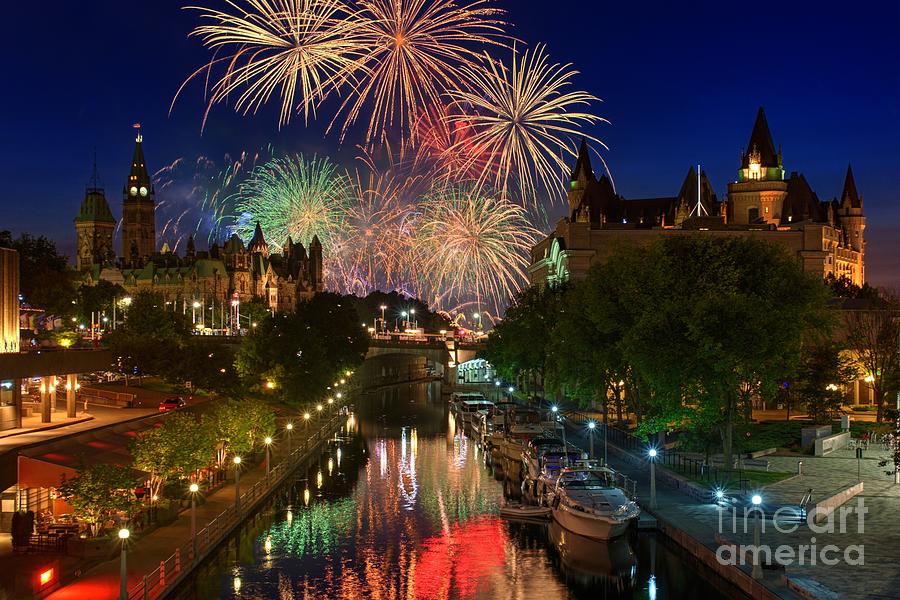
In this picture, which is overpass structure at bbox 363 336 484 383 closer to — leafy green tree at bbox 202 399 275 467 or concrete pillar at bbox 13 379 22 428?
leafy green tree at bbox 202 399 275 467

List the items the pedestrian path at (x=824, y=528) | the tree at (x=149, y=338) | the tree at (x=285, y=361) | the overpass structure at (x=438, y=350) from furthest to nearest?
the overpass structure at (x=438, y=350) < the tree at (x=285, y=361) < the tree at (x=149, y=338) < the pedestrian path at (x=824, y=528)

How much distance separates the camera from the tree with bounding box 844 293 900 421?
7594 cm

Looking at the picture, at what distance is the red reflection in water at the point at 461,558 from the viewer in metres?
37.8

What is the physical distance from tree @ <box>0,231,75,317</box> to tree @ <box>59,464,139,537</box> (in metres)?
66.1

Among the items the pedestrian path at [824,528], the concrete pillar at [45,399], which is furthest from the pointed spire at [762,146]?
the concrete pillar at [45,399]

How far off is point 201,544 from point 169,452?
21.8 feet

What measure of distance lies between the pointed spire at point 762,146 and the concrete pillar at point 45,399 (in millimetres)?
148234

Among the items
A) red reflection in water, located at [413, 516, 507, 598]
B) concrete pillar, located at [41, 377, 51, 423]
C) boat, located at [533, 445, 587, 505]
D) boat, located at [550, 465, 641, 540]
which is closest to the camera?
red reflection in water, located at [413, 516, 507, 598]

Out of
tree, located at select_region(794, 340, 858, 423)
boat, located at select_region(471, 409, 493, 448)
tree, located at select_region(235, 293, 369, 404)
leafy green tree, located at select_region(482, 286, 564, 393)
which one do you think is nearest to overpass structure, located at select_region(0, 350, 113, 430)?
boat, located at select_region(471, 409, 493, 448)

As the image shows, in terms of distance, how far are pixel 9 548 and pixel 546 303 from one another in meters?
70.6

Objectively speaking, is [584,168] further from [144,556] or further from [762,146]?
[144,556]

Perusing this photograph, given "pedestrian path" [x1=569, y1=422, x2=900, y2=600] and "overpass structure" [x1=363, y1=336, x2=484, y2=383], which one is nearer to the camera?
"pedestrian path" [x1=569, y1=422, x2=900, y2=600]

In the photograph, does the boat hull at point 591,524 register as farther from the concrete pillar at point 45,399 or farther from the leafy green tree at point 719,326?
the concrete pillar at point 45,399

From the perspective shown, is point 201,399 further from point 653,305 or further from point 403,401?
point 403,401
